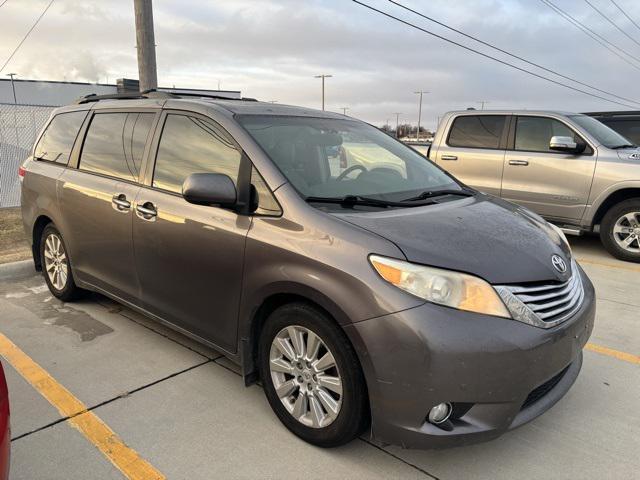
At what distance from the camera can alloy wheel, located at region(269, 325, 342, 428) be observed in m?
2.47

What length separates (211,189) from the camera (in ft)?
8.93

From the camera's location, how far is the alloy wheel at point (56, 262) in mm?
4469

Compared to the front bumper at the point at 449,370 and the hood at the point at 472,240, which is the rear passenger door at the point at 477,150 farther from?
the front bumper at the point at 449,370

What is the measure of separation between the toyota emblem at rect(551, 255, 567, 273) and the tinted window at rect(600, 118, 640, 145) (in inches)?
291

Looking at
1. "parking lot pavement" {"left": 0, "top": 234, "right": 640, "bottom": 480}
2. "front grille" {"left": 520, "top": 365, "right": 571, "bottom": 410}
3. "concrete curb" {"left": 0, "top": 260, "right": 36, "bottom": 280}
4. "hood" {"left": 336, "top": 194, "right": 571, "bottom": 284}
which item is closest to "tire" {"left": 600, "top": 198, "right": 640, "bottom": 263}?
"parking lot pavement" {"left": 0, "top": 234, "right": 640, "bottom": 480}

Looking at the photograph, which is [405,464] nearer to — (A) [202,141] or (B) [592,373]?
(B) [592,373]

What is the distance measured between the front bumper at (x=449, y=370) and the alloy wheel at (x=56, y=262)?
10.7ft

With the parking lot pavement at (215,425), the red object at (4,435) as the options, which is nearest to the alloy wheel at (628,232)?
the parking lot pavement at (215,425)

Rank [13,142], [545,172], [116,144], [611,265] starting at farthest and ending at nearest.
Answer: [13,142]
[545,172]
[611,265]
[116,144]

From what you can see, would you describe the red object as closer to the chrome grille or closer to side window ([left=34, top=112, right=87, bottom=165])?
the chrome grille

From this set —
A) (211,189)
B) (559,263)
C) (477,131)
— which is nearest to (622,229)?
(477,131)

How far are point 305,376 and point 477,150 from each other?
592 cm

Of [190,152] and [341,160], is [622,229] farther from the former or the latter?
[190,152]

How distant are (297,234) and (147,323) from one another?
2.24m
